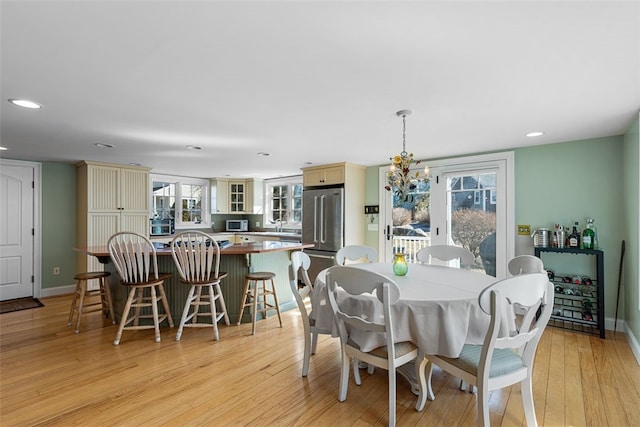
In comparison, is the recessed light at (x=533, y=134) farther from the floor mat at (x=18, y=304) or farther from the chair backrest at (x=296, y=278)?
the floor mat at (x=18, y=304)

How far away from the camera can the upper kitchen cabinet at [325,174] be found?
5.04 meters

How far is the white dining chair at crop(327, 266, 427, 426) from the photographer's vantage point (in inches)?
69.4

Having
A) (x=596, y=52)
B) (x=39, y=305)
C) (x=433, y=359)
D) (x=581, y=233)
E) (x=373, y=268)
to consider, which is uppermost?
(x=596, y=52)

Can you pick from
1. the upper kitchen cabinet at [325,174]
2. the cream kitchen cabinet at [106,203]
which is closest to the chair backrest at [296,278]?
the upper kitchen cabinet at [325,174]

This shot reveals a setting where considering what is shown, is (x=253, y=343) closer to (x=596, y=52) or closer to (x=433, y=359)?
(x=433, y=359)

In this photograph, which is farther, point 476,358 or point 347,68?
point 347,68

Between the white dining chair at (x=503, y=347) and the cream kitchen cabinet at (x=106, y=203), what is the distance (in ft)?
16.9

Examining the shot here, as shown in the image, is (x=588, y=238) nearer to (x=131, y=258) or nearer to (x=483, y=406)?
(x=483, y=406)

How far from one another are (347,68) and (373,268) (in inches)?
68.1

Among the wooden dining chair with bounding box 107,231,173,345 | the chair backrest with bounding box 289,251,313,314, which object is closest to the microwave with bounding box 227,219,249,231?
the wooden dining chair with bounding box 107,231,173,345

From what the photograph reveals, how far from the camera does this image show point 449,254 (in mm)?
3211

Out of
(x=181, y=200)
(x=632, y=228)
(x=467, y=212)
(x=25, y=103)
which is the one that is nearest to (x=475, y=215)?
(x=467, y=212)

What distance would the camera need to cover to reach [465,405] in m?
2.03

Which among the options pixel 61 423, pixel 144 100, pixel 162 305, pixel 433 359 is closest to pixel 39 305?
pixel 162 305
